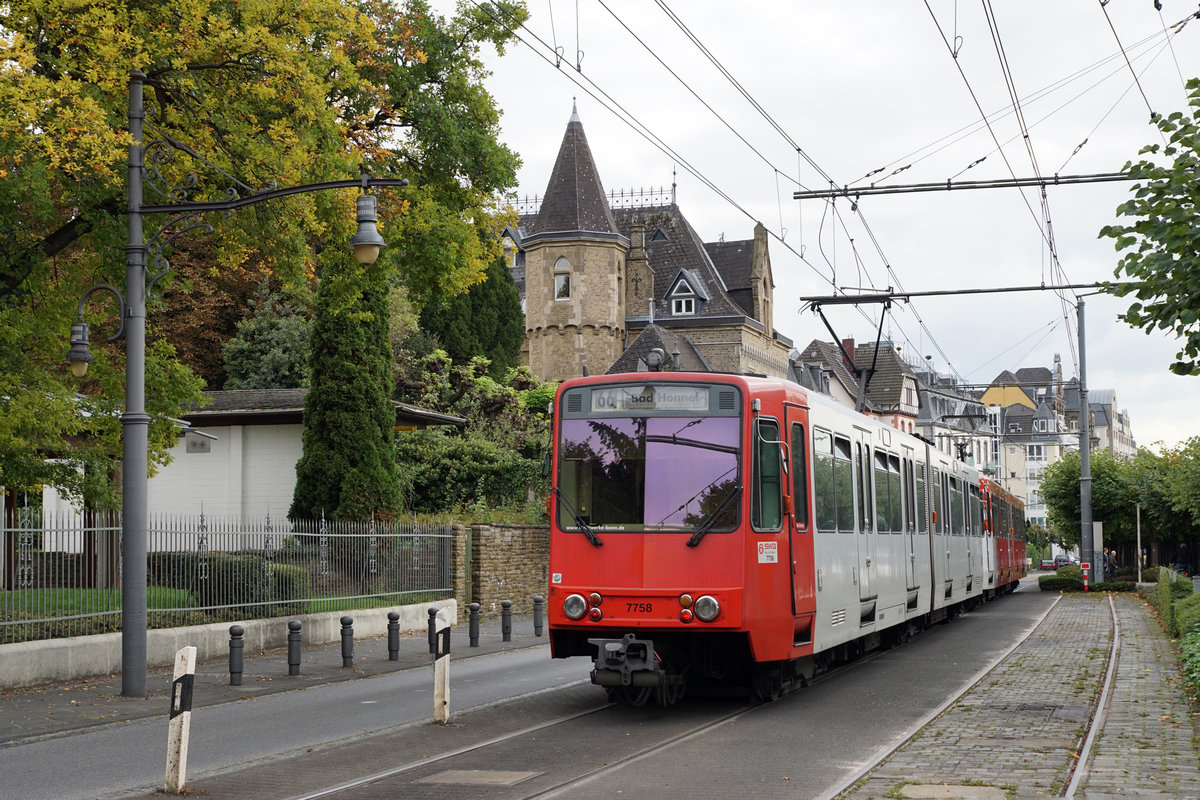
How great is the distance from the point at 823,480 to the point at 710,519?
2490 millimetres

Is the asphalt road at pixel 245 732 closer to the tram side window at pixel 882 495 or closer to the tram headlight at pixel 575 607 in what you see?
the tram headlight at pixel 575 607

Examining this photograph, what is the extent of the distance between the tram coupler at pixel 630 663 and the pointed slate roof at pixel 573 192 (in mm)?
63835

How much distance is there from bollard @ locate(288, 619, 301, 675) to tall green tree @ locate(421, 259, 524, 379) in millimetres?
43245

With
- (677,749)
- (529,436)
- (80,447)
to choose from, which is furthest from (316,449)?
(677,749)

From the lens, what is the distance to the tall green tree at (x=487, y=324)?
64.6m

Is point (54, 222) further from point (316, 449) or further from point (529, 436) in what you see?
point (529, 436)

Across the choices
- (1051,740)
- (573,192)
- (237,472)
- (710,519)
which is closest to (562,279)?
(573,192)

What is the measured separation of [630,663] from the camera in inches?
522

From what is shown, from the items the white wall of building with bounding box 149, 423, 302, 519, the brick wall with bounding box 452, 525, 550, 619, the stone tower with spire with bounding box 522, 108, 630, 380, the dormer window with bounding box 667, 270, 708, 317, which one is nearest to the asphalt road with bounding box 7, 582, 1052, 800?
the brick wall with bounding box 452, 525, 550, 619

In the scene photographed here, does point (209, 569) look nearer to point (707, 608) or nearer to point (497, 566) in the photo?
point (707, 608)

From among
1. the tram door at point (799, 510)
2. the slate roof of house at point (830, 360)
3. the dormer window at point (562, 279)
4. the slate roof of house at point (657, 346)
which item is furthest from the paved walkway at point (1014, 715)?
the slate roof of house at point (830, 360)

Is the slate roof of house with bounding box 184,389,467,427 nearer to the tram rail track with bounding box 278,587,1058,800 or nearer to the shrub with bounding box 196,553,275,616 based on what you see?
the shrub with bounding box 196,553,275,616

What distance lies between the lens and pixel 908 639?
24078mm

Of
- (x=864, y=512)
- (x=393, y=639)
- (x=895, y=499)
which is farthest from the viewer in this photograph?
(x=393, y=639)
